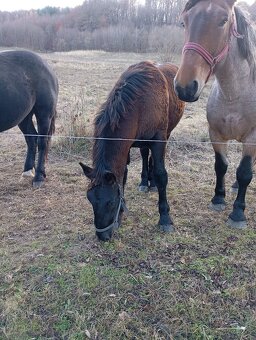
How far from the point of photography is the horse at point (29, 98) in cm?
424

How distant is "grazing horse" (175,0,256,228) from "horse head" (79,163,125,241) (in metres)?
0.90

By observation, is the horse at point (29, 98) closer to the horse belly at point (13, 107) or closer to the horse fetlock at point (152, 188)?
the horse belly at point (13, 107)

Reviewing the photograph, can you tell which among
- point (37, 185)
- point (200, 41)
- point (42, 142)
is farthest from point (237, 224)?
point (42, 142)

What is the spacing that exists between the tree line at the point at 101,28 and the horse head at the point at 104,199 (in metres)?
25.1

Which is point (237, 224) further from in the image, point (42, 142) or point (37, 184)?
point (42, 142)

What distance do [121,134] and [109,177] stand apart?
0.41 meters

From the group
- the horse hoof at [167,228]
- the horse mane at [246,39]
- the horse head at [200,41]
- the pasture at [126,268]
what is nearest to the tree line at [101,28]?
the pasture at [126,268]

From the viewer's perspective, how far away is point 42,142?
15.9ft

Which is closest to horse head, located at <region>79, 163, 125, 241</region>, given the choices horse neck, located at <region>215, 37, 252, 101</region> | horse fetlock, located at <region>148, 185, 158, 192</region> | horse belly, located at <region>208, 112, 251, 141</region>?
horse belly, located at <region>208, 112, 251, 141</region>

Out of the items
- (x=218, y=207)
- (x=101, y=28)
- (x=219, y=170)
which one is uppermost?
(x=219, y=170)

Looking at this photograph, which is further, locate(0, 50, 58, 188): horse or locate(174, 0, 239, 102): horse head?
locate(0, 50, 58, 188): horse

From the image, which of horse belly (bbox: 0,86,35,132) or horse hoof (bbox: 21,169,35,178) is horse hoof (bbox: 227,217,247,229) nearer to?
horse hoof (bbox: 21,169,35,178)

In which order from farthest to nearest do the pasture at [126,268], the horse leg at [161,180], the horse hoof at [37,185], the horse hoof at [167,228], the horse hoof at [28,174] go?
1. the horse hoof at [28,174]
2. the horse hoof at [37,185]
3. the horse hoof at [167,228]
4. the horse leg at [161,180]
5. the pasture at [126,268]

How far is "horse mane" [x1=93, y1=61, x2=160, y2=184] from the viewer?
2.88 metres
